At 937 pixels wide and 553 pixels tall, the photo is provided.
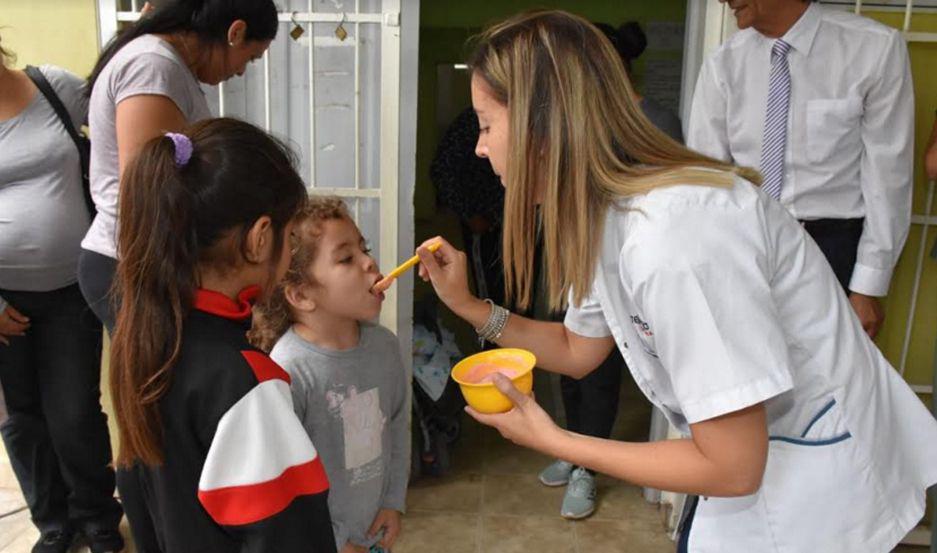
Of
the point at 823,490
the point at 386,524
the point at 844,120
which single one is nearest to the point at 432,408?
the point at 386,524

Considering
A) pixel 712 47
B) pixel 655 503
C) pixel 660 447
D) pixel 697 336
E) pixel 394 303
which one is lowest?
pixel 655 503

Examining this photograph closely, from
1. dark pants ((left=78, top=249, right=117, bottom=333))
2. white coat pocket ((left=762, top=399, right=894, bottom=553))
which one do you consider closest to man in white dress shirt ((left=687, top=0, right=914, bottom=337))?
white coat pocket ((left=762, top=399, right=894, bottom=553))

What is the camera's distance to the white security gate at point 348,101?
7.72 feet

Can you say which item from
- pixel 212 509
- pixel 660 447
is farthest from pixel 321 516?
pixel 660 447

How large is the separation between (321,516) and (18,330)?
1.32 meters

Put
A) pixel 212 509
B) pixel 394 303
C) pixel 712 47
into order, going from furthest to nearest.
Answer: pixel 394 303
pixel 712 47
pixel 212 509

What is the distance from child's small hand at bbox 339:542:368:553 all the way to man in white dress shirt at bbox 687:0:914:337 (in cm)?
123

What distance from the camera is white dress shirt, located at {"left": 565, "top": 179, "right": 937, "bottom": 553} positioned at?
3.00ft

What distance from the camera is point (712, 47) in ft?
7.33

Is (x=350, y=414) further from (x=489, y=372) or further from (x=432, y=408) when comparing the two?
(x=432, y=408)

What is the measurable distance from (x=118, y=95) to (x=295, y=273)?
50 centimetres

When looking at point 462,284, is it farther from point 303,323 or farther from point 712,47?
point 712,47

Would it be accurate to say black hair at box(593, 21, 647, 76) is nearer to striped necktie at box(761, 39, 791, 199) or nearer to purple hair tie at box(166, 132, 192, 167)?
striped necktie at box(761, 39, 791, 199)

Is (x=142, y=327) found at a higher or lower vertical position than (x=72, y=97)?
lower
